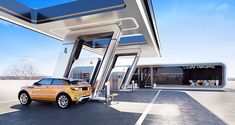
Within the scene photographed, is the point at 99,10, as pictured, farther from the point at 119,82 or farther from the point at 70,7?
the point at 119,82

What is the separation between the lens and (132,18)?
7266mm

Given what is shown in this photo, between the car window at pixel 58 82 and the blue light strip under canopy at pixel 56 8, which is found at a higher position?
the blue light strip under canopy at pixel 56 8

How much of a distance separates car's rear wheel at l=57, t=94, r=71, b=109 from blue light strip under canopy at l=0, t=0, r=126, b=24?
3.88 m

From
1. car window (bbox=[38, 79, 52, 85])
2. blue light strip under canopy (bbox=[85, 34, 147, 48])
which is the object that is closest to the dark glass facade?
blue light strip under canopy (bbox=[85, 34, 147, 48])

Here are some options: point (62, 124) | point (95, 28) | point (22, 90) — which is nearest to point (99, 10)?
point (95, 28)

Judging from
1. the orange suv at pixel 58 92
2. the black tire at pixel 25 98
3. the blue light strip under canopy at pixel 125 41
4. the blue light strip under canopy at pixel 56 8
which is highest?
the blue light strip under canopy at pixel 56 8

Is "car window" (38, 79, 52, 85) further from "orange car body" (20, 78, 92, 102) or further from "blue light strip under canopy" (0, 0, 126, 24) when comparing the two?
"blue light strip under canopy" (0, 0, 126, 24)

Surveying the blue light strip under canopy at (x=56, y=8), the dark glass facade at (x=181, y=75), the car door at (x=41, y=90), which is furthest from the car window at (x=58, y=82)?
the dark glass facade at (x=181, y=75)

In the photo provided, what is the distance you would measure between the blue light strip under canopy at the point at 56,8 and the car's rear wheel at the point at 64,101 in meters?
3.88

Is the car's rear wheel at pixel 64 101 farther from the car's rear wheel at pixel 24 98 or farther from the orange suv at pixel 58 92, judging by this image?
the car's rear wheel at pixel 24 98

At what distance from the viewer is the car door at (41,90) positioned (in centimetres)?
710

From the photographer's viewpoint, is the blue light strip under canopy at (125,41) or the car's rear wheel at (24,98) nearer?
the car's rear wheel at (24,98)

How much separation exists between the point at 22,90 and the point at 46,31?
13.0ft

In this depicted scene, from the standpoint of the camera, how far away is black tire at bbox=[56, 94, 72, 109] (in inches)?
259
